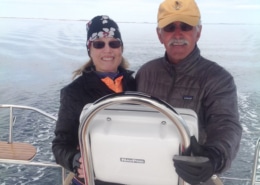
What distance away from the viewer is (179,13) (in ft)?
4.21

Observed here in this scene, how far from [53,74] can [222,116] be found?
37.5ft

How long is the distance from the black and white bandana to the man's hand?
2.51 ft

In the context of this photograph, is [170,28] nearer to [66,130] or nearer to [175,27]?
[175,27]

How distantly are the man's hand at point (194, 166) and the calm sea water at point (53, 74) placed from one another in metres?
4.86

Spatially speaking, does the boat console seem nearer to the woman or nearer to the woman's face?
the woman

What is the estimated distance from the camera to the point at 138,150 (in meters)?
0.74

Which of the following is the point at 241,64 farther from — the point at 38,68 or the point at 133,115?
the point at 133,115

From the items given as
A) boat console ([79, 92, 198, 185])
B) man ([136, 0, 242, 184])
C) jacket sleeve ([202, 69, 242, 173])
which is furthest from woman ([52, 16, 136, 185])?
jacket sleeve ([202, 69, 242, 173])

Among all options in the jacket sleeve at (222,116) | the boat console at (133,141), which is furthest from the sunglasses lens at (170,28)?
the boat console at (133,141)

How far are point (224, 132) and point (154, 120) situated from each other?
0.33 m

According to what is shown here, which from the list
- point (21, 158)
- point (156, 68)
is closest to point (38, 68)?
point (21, 158)

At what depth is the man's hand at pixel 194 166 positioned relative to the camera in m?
0.69

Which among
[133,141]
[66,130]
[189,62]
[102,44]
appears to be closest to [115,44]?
[102,44]

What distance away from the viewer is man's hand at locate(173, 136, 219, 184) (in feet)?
2.27
